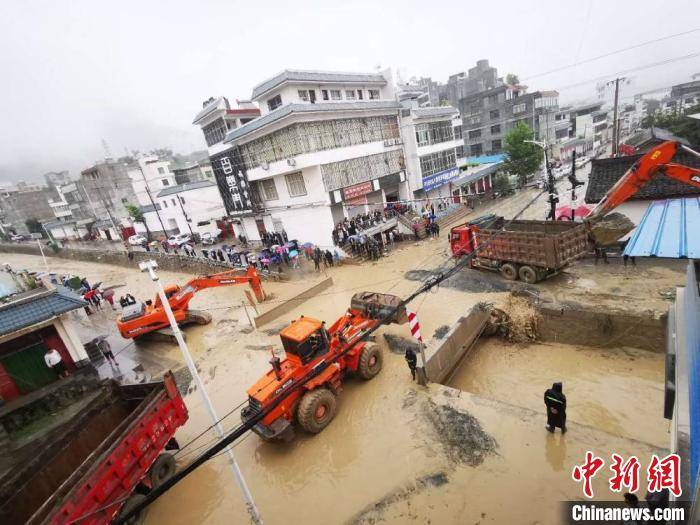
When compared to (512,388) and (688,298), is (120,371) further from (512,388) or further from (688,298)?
(688,298)

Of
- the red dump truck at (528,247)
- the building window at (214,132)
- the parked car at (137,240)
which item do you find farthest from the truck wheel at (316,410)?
the parked car at (137,240)

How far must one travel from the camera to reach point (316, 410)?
8664mm

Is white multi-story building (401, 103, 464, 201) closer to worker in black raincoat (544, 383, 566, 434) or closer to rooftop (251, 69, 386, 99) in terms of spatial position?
rooftop (251, 69, 386, 99)

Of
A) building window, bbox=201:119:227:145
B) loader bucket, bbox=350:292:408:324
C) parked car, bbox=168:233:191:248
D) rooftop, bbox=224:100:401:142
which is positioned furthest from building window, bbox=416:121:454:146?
parked car, bbox=168:233:191:248

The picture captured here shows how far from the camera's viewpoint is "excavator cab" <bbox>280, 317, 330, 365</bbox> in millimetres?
8594

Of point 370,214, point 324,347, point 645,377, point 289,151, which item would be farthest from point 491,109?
point 324,347

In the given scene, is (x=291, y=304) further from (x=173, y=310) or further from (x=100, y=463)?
(x=100, y=463)

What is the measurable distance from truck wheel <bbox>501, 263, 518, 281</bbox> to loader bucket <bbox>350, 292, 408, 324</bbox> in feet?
21.3

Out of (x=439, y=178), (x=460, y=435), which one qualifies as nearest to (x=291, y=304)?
(x=460, y=435)

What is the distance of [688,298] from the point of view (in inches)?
201

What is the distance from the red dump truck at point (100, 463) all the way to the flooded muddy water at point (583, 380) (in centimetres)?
873

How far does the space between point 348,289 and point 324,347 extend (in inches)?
362

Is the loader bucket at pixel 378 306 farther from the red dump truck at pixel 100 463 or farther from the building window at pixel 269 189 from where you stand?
the building window at pixel 269 189

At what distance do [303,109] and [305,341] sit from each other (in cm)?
1783
